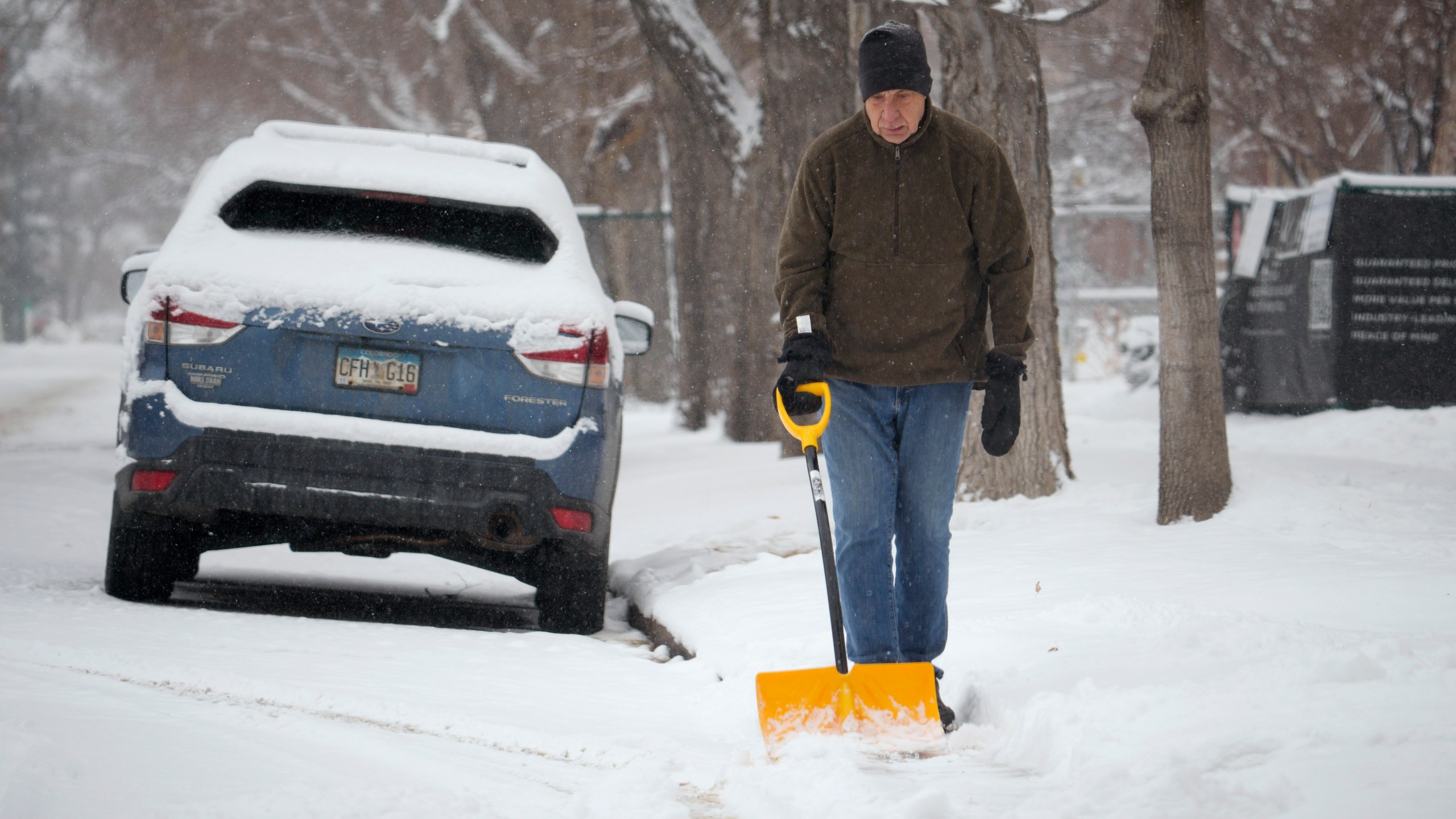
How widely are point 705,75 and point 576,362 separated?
6.45 metres

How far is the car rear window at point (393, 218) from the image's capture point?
509 centimetres

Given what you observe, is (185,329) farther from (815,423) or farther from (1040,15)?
(1040,15)

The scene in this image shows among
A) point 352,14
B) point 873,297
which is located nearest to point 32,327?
point 352,14

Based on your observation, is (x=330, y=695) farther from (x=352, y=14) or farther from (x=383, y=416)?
(x=352, y=14)

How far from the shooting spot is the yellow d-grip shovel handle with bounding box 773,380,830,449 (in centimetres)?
371

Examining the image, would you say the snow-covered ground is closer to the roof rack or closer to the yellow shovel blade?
the yellow shovel blade

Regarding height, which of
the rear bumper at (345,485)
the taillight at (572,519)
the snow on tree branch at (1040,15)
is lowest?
the taillight at (572,519)

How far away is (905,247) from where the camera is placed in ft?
12.2

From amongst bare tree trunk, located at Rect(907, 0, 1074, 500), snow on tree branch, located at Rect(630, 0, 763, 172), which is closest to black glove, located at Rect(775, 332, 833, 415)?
bare tree trunk, located at Rect(907, 0, 1074, 500)

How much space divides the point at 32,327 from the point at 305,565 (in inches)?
2912

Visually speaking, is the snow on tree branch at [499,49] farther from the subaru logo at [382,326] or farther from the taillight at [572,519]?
the taillight at [572,519]

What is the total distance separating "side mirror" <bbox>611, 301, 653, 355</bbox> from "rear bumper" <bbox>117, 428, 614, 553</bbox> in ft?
3.25

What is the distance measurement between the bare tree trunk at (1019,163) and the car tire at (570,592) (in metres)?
2.62

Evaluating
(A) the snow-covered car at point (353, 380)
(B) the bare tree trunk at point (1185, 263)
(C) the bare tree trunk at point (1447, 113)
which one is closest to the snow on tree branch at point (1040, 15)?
(B) the bare tree trunk at point (1185, 263)
